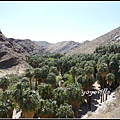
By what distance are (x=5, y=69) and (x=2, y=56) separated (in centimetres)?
1383

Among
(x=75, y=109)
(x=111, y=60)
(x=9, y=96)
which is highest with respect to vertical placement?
(x=111, y=60)

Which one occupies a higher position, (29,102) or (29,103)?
(29,102)

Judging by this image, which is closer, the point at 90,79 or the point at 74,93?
the point at 74,93

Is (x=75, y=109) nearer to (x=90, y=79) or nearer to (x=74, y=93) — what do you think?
(x=74, y=93)

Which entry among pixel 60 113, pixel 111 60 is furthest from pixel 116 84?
pixel 60 113

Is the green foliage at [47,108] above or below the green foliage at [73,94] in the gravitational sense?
below

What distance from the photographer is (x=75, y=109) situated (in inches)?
1458

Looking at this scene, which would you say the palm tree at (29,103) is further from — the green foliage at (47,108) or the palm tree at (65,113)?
the palm tree at (65,113)

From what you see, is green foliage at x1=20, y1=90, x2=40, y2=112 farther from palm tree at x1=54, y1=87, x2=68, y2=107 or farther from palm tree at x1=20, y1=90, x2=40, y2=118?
palm tree at x1=54, y1=87, x2=68, y2=107

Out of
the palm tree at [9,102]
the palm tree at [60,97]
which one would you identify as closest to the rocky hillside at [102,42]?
the palm tree at [60,97]

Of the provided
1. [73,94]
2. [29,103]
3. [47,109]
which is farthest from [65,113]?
[73,94]

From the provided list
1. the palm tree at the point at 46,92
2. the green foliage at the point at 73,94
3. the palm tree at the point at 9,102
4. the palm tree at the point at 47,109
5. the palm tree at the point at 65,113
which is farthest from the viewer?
the palm tree at the point at 46,92

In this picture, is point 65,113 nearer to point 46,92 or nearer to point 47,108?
point 47,108

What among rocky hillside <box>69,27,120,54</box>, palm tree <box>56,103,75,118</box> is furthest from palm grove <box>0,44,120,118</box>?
rocky hillside <box>69,27,120,54</box>
